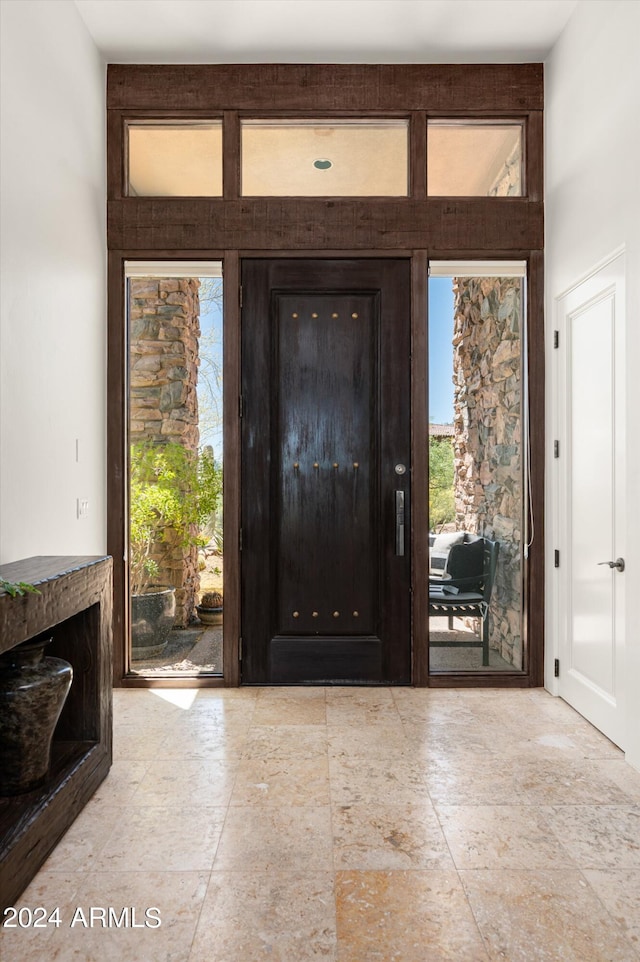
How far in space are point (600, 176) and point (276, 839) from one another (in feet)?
9.53

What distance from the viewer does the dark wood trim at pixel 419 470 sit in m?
3.58

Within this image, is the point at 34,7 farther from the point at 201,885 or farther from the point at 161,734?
the point at 201,885

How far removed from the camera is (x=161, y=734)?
2934mm

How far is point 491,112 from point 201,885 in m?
3.74

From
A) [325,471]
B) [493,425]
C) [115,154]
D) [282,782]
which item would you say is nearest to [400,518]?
Result: [325,471]

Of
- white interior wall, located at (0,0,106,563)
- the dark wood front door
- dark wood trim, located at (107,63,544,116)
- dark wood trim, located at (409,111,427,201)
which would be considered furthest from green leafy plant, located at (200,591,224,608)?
dark wood trim, located at (107,63,544,116)

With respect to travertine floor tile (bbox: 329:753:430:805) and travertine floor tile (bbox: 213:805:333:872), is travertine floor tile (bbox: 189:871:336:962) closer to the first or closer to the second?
travertine floor tile (bbox: 213:805:333:872)

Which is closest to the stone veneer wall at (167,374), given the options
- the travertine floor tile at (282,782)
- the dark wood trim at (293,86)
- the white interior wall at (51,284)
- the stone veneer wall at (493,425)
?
the white interior wall at (51,284)

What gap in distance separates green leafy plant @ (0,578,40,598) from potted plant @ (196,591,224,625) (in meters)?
1.77

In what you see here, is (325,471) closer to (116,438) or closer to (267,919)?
(116,438)

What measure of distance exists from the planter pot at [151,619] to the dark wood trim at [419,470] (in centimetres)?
132

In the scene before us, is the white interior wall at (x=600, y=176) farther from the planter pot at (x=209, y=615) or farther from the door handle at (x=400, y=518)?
the planter pot at (x=209, y=615)

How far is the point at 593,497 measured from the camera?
9.98 feet

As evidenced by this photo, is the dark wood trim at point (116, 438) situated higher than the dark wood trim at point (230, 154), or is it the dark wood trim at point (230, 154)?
the dark wood trim at point (230, 154)
